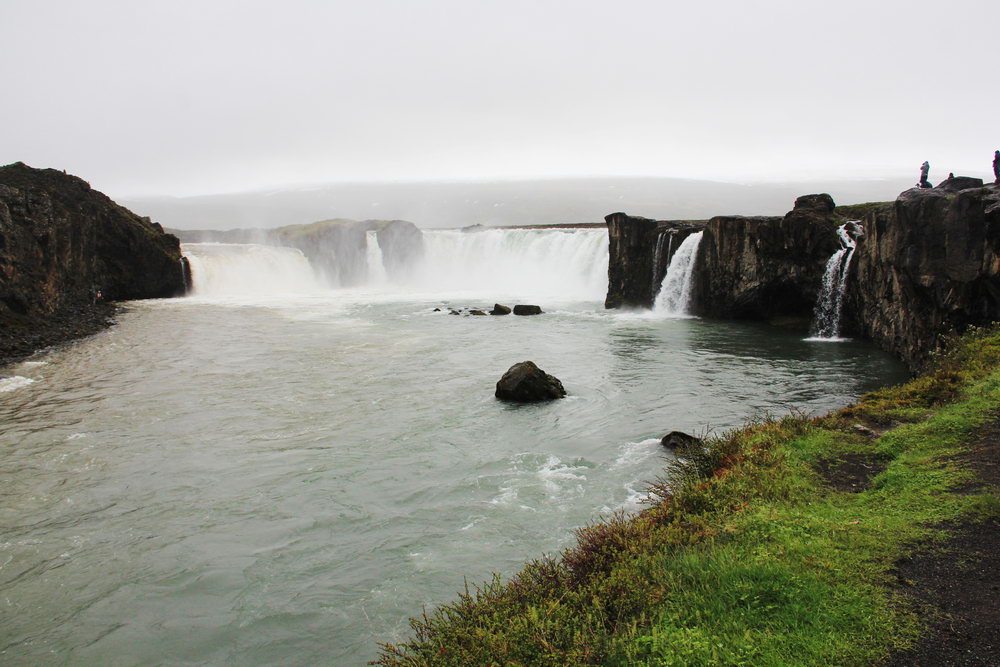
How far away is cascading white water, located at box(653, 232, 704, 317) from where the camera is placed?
1385 inches

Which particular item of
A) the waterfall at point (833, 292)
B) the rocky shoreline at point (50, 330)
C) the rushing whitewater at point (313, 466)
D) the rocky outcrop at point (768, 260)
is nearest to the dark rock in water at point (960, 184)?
the rushing whitewater at point (313, 466)

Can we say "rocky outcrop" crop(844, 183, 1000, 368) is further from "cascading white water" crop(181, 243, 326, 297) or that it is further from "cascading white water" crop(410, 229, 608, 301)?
"cascading white water" crop(181, 243, 326, 297)

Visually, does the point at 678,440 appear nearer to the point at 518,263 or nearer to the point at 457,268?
the point at 518,263

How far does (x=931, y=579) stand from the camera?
5.38m

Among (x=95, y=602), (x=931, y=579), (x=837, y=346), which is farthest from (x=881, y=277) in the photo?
(x=95, y=602)

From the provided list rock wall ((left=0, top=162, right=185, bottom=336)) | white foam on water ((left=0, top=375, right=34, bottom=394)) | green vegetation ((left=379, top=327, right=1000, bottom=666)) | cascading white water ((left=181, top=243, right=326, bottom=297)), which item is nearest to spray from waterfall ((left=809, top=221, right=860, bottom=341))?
green vegetation ((left=379, top=327, right=1000, bottom=666))

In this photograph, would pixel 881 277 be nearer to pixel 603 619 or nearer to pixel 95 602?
pixel 603 619

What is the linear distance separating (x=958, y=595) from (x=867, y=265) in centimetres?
2298

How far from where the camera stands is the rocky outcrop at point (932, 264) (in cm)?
1546

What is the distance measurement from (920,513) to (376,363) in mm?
19789

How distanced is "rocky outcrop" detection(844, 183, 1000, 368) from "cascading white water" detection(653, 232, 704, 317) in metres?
11.2

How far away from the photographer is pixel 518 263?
194ft

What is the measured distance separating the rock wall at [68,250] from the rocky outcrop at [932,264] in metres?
35.9

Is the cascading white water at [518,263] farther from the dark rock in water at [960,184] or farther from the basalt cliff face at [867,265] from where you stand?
the dark rock in water at [960,184]
